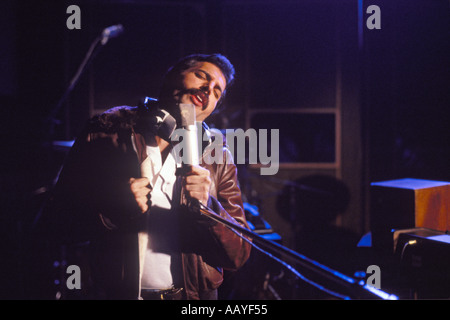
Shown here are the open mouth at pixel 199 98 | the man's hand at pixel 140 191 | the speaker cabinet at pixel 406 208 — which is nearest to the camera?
the man's hand at pixel 140 191

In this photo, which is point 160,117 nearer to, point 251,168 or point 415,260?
point 415,260

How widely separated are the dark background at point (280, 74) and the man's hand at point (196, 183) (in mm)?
2516

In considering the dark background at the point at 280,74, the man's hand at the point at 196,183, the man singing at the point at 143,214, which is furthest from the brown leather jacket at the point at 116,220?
the dark background at the point at 280,74

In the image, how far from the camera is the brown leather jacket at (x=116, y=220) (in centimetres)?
131

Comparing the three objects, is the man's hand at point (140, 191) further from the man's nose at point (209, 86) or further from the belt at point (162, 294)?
the man's nose at point (209, 86)

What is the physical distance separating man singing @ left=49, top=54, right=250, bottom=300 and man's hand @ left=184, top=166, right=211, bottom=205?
0.20 meters

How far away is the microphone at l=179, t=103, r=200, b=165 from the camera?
110 cm

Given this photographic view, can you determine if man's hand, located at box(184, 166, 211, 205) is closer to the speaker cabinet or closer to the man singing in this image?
the man singing

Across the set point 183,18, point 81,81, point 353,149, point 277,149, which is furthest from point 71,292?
point 353,149

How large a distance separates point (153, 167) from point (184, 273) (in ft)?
1.57

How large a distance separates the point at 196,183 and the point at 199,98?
1.83ft

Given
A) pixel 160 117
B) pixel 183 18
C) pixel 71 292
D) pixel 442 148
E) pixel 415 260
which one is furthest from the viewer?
pixel 183 18

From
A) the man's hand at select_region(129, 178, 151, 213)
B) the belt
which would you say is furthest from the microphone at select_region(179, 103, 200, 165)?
the belt

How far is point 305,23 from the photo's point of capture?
4082 mm
